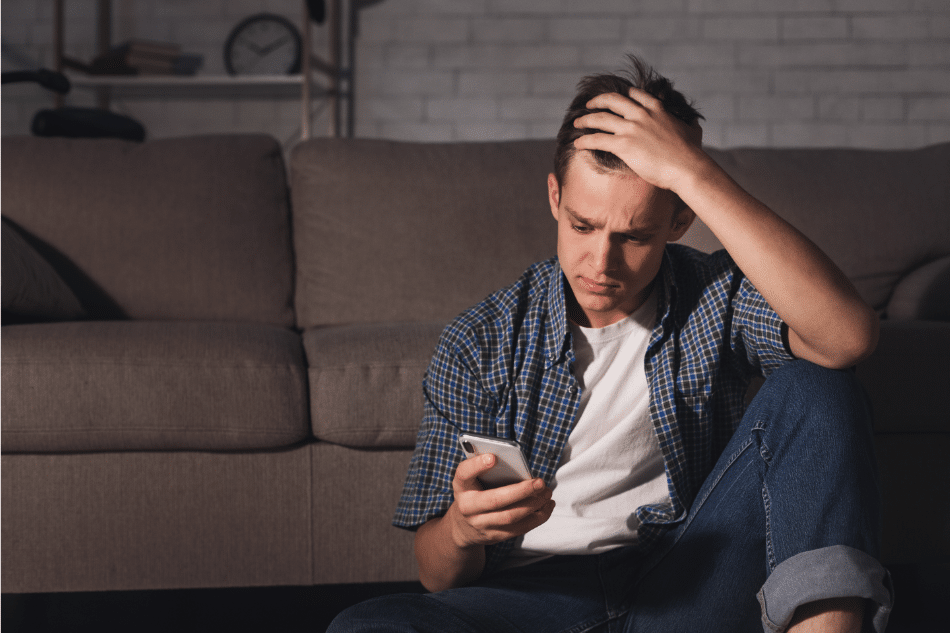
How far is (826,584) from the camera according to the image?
2.25 feet

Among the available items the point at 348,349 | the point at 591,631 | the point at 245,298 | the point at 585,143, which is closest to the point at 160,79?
the point at 245,298

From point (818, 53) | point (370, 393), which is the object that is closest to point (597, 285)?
point (370, 393)

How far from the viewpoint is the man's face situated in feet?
2.73

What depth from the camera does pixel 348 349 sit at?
131 centimetres

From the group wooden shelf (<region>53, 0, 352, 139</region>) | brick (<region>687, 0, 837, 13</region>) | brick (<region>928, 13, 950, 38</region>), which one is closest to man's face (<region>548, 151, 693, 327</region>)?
wooden shelf (<region>53, 0, 352, 139</region>)

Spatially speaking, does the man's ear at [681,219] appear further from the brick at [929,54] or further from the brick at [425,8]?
the brick at [929,54]

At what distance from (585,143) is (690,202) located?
0.13m

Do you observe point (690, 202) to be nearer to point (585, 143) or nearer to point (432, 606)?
point (585, 143)

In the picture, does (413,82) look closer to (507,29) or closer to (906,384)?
(507,29)

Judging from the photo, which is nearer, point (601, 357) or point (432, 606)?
point (432, 606)

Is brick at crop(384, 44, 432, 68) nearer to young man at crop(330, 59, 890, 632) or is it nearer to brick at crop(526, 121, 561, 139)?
brick at crop(526, 121, 561, 139)

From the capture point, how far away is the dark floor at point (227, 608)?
129 cm

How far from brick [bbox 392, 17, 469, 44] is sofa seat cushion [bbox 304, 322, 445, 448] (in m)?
2.27

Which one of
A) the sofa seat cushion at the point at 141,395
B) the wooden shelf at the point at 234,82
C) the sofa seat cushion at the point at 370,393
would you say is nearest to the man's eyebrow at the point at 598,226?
the sofa seat cushion at the point at 370,393
